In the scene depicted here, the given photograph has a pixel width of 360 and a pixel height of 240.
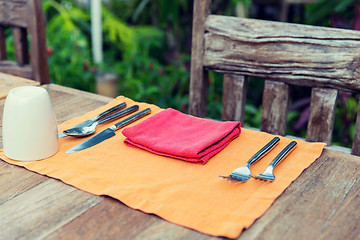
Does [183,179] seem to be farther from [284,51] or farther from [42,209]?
[284,51]

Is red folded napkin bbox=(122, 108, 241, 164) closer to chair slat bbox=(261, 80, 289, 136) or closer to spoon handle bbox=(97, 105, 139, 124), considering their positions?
spoon handle bbox=(97, 105, 139, 124)

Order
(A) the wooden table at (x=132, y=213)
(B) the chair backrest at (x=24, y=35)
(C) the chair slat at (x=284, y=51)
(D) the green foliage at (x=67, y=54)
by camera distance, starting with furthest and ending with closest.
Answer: (D) the green foliage at (x=67, y=54)
(B) the chair backrest at (x=24, y=35)
(C) the chair slat at (x=284, y=51)
(A) the wooden table at (x=132, y=213)

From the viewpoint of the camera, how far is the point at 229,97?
4.76ft

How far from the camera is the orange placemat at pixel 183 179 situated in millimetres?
752

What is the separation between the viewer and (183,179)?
2.80ft

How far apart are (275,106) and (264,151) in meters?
0.46

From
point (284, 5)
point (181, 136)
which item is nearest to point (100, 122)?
point (181, 136)

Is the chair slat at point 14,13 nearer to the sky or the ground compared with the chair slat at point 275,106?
nearer to the sky

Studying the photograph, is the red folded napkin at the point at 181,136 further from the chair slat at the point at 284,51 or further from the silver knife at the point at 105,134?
the chair slat at the point at 284,51

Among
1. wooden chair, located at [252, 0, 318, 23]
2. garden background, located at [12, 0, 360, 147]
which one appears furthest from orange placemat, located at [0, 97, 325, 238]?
wooden chair, located at [252, 0, 318, 23]

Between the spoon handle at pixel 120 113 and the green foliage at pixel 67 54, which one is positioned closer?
the spoon handle at pixel 120 113

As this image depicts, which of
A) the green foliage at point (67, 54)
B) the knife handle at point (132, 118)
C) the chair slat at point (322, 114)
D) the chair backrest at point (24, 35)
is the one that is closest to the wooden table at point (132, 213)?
the knife handle at point (132, 118)

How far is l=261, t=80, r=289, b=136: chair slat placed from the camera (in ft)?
4.45

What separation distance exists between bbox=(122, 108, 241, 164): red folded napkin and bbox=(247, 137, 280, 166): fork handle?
0.26ft
